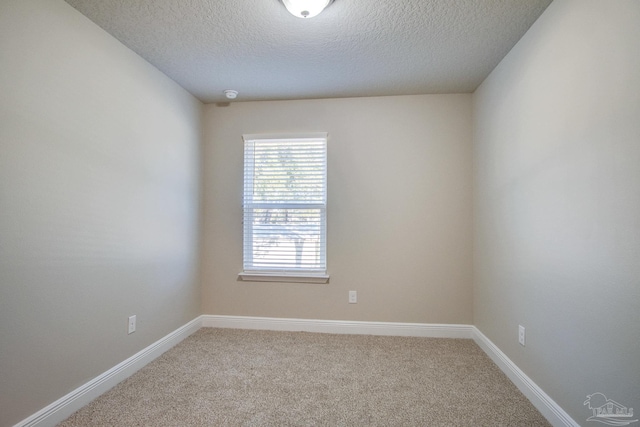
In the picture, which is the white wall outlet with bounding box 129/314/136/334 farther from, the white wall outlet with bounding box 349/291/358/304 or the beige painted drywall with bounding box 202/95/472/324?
the white wall outlet with bounding box 349/291/358/304

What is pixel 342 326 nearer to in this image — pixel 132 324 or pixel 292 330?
pixel 292 330

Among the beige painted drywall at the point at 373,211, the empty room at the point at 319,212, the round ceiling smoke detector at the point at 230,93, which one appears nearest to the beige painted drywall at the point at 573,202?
the empty room at the point at 319,212

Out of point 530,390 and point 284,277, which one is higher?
point 284,277

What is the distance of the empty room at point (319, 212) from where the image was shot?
140cm

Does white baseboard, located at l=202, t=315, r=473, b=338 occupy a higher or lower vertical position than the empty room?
lower

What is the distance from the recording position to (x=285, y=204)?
3006 millimetres

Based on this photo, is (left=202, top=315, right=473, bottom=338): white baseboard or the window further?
the window

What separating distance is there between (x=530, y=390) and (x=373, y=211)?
5.75ft

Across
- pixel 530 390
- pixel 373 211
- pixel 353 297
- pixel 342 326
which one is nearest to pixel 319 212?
pixel 373 211

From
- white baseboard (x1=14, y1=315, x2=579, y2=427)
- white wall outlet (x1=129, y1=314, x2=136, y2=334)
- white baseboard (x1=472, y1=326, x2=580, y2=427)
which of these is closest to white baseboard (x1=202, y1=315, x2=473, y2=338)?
white baseboard (x1=14, y1=315, x2=579, y2=427)

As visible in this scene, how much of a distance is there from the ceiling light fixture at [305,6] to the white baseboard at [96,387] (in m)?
2.54

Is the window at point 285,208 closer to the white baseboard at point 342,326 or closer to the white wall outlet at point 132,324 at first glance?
the white baseboard at point 342,326

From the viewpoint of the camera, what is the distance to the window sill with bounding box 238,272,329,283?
2.97 metres

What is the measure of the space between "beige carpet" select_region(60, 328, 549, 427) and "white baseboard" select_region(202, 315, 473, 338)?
0.46ft
